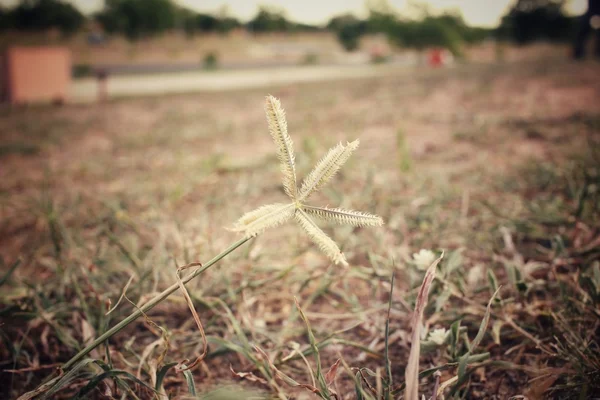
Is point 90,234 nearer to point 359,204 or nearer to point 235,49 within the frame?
point 359,204

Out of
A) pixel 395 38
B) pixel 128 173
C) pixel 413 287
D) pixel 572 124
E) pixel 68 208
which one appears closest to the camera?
pixel 413 287

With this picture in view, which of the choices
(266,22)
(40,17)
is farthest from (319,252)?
(266,22)

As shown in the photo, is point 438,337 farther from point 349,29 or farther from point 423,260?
point 349,29

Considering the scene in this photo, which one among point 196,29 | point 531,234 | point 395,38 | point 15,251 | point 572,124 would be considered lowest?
point 15,251

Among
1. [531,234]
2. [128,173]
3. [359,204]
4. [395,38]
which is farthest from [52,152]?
[395,38]

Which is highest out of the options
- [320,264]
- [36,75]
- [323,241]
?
[36,75]

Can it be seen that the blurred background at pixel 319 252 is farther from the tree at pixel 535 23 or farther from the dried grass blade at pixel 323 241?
the tree at pixel 535 23
